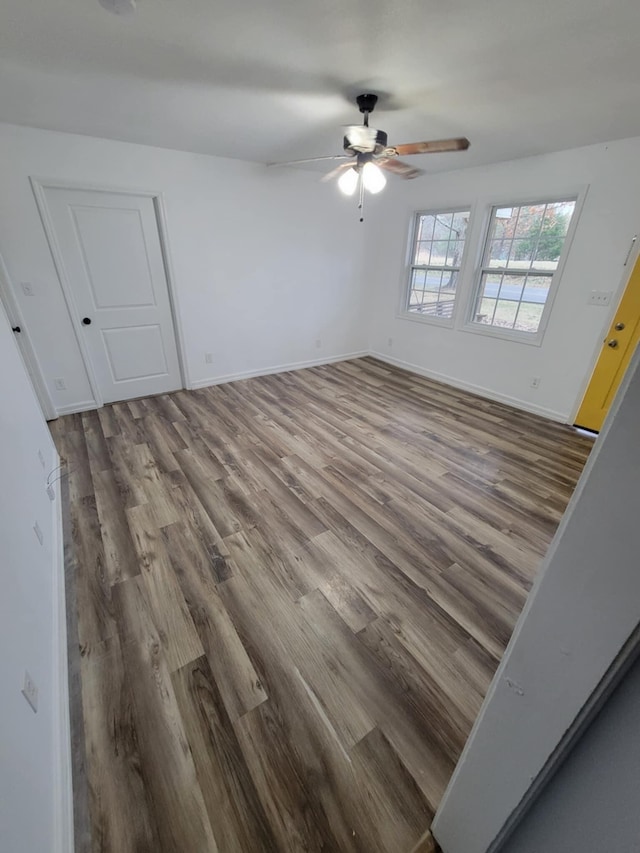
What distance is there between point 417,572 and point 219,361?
348 cm

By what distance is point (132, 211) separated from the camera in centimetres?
339

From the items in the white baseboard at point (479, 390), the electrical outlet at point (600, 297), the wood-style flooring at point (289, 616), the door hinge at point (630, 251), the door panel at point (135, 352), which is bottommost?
the wood-style flooring at point (289, 616)

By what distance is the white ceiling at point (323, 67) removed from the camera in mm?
1480

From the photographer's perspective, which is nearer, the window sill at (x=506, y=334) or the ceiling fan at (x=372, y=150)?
the ceiling fan at (x=372, y=150)

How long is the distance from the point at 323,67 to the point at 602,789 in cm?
286

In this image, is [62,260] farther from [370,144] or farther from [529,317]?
[529,317]

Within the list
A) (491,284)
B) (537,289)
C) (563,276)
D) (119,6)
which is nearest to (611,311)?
(563,276)

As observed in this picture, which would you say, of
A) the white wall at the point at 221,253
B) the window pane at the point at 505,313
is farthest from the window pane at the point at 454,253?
the white wall at the point at 221,253

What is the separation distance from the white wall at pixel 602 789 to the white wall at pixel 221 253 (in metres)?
3.74

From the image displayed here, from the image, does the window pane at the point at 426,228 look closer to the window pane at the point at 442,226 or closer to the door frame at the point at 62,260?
the window pane at the point at 442,226

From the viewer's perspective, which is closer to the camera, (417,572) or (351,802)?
(351,802)

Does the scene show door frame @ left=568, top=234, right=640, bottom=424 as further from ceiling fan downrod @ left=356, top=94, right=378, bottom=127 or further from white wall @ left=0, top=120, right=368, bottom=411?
white wall @ left=0, top=120, right=368, bottom=411

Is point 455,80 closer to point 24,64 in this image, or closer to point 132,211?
point 24,64

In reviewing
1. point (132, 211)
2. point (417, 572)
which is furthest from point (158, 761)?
point (132, 211)
